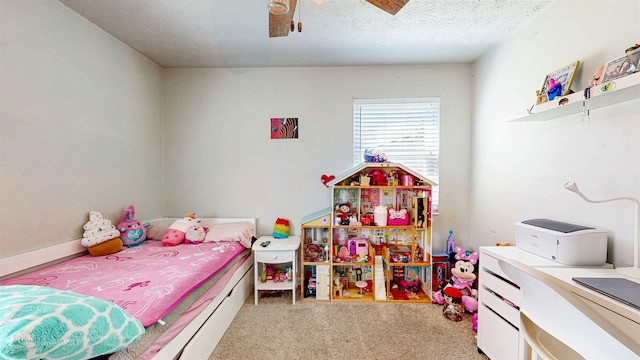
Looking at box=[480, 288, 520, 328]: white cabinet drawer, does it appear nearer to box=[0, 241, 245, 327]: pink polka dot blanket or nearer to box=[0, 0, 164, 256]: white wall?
box=[0, 241, 245, 327]: pink polka dot blanket

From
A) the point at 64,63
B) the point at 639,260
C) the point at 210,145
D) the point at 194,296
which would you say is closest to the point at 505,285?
the point at 639,260

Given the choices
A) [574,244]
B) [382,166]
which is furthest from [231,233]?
[574,244]

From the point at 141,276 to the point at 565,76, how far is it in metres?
3.03

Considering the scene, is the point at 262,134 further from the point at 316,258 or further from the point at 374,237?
the point at 374,237

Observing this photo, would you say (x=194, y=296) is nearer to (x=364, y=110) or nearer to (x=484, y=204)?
(x=364, y=110)

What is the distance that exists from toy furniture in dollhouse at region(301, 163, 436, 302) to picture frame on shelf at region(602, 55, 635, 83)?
133 cm

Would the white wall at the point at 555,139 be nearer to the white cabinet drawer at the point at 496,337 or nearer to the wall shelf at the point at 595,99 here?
the wall shelf at the point at 595,99

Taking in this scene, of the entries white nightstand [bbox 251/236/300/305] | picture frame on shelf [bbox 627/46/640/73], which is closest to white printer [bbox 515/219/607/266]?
picture frame on shelf [bbox 627/46/640/73]

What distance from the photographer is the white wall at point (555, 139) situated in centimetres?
132

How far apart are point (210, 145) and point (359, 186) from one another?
1.83 meters

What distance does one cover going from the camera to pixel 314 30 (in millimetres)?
2076

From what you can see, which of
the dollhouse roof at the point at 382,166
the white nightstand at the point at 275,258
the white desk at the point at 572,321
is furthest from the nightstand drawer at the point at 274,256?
the white desk at the point at 572,321

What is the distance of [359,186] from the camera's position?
2.45 metres

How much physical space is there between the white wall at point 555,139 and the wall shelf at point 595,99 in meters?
0.06
